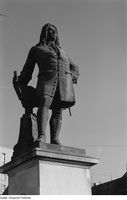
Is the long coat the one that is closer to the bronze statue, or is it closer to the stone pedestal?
the bronze statue

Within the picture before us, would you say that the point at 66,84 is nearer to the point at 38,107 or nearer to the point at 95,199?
the point at 38,107

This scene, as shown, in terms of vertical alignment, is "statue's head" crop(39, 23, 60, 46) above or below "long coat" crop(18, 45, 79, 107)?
above

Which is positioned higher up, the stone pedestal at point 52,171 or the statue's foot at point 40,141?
the statue's foot at point 40,141

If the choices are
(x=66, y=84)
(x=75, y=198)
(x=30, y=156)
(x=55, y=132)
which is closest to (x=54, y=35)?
(x=66, y=84)

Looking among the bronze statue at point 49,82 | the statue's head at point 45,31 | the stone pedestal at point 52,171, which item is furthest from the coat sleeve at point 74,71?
the stone pedestal at point 52,171

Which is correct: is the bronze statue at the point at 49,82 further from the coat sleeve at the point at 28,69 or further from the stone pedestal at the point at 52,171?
the stone pedestal at the point at 52,171

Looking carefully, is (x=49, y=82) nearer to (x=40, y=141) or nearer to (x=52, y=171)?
(x=40, y=141)

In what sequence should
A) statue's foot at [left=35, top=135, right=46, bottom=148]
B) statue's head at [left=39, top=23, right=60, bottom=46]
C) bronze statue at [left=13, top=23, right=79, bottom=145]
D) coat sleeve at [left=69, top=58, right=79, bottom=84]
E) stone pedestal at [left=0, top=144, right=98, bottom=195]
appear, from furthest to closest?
coat sleeve at [left=69, top=58, right=79, bottom=84], statue's head at [left=39, top=23, right=60, bottom=46], bronze statue at [left=13, top=23, right=79, bottom=145], statue's foot at [left=35, top=135, right=46, bottom=148], stone pedestal at [left=0, top=144, right=98, bottom=195]

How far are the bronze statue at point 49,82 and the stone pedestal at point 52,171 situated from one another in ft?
1.69

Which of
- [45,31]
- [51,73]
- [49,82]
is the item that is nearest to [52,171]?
[49,82]

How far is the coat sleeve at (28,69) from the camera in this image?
8.11 m

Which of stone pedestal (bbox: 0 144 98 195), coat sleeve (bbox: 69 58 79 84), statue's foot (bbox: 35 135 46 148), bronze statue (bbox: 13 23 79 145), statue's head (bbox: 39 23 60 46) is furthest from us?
coat sleeve (bbox: 69 58 79 84)

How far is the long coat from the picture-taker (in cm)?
768

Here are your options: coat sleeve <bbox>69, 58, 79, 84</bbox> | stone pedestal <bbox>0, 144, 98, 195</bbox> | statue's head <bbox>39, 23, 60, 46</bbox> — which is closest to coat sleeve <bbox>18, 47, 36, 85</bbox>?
statue's head <bbox>39, 23, 60, 46</bbox>
